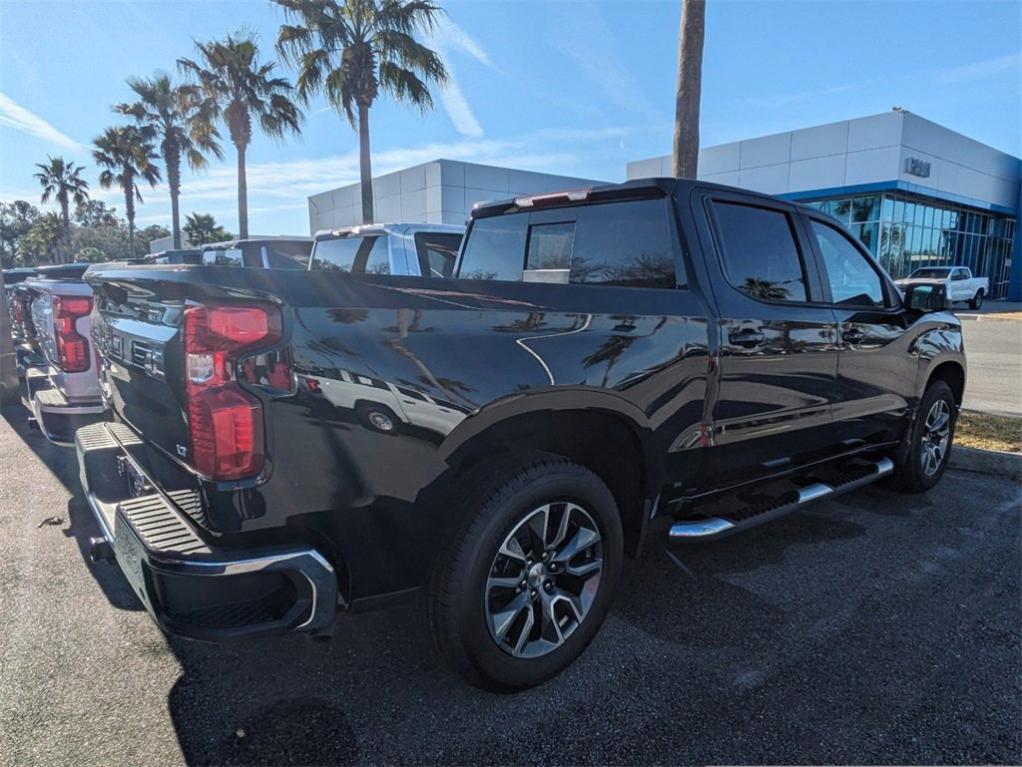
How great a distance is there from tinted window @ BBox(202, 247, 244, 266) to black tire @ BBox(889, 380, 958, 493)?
8257mm

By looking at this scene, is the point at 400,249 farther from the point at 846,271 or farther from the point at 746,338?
the point at 746,338

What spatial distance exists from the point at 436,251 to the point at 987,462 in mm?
5324

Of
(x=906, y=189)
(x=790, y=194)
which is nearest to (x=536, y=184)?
(x=790, y=194)

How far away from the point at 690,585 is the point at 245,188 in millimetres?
23549

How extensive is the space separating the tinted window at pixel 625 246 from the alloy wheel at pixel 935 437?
296cm

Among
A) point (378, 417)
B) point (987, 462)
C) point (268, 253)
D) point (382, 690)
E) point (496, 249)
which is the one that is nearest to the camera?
point (378, 417)

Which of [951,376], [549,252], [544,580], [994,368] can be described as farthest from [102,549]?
[994,368]

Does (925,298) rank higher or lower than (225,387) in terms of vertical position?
higher

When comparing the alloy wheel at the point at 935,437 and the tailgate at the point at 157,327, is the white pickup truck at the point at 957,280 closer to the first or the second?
the alloy wheel at the point at 935,437

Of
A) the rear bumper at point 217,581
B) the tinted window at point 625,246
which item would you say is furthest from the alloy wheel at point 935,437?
the rear bumper at point 217,581

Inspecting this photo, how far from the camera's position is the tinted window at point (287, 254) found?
965 cm

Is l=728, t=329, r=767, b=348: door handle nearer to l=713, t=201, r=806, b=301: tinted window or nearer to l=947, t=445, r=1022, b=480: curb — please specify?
l=713, t=201, r=806, b=301: tinted window

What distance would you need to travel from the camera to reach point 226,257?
10.2m

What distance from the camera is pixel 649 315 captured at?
270 centimetres
